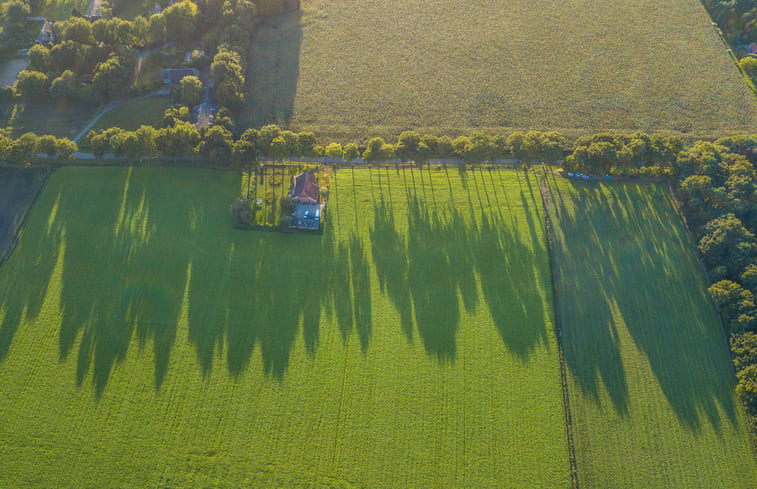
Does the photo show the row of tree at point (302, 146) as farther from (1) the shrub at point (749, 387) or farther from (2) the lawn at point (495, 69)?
(1) the shrub at point (749, 387)

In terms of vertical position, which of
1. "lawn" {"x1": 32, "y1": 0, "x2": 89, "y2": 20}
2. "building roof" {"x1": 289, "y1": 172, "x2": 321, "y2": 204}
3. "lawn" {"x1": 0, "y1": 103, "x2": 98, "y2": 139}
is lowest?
"building roof" {"x1": 289, "y1": 172, "x2": 321, "y2": 204}

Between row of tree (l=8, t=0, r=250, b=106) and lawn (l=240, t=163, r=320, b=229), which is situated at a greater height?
row of tree (l=8, t=0, r=250, b=106)

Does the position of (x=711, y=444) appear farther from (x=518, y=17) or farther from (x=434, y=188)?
(x=518, y=17)

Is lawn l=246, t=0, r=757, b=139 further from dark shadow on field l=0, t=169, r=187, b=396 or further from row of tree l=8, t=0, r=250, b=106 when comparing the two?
dark shadow on field l=0, t=169, r=187, b=396

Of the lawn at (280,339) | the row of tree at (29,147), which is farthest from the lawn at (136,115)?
the lawn at (280,339)

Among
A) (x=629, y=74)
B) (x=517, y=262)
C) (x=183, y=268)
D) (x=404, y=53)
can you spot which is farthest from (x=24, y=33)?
(x=629, y=74)

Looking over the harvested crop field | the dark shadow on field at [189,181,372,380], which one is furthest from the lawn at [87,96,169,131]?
the dark shadow on field at [189,181,372,380]
